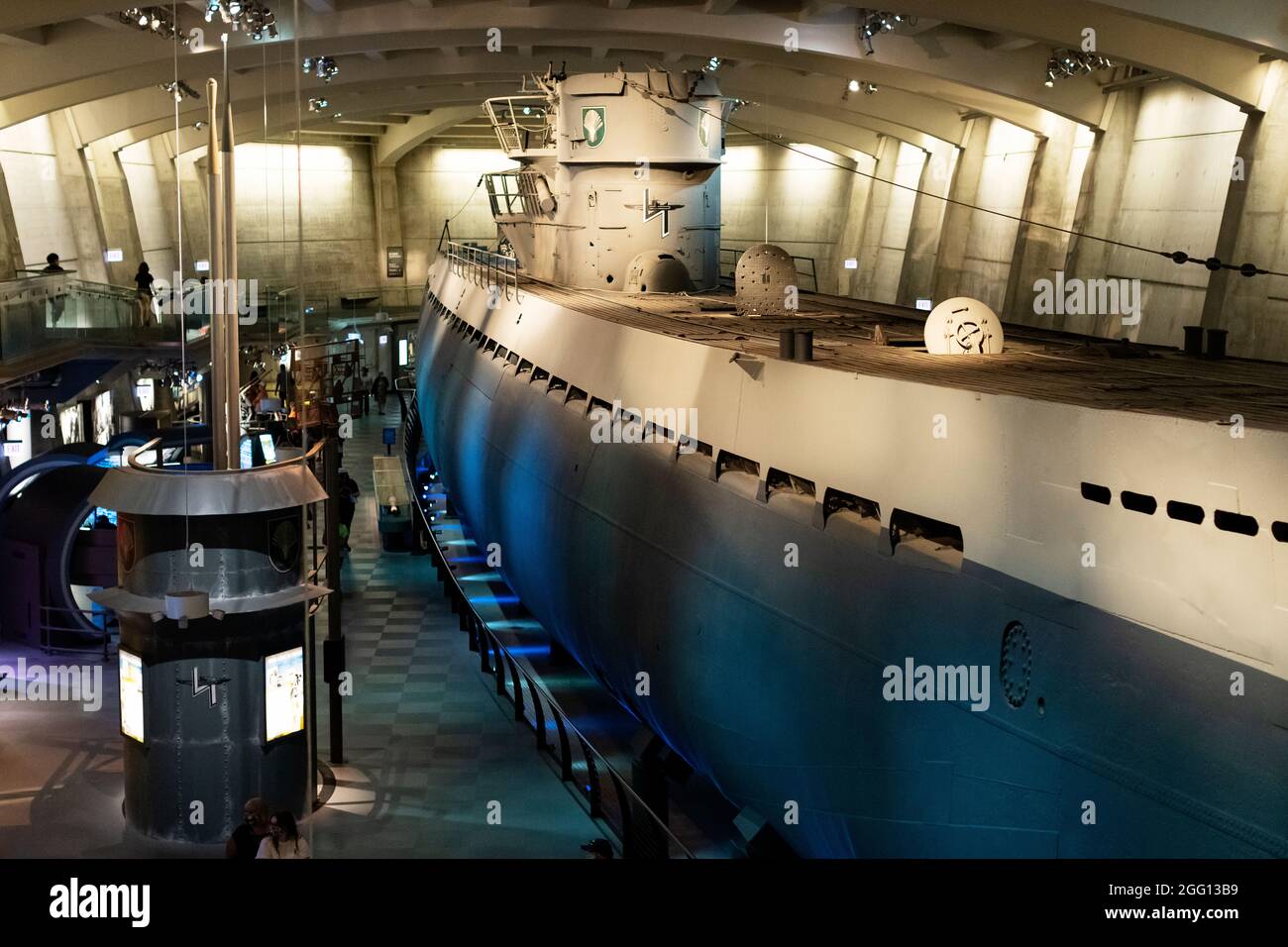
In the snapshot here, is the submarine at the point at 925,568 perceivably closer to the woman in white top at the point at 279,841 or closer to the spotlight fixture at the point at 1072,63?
the woman in white top at the point at 279,841

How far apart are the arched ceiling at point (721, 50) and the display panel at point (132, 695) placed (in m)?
6.73

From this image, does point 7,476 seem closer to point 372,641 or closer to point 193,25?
point 372,641

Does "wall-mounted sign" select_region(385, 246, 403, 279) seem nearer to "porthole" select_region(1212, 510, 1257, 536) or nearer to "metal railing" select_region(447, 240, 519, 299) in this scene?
"metal railing" select_region(447, 240, 519, 299)

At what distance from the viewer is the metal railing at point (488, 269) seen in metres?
17.0

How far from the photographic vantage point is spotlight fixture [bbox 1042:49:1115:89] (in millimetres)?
18328

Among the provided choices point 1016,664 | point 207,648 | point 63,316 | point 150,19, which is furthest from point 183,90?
point 1016,664

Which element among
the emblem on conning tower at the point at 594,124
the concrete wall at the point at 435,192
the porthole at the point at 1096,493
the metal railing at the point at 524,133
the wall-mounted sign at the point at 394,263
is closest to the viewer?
the porthole at the point at 1096,493

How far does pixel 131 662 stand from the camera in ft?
29.5

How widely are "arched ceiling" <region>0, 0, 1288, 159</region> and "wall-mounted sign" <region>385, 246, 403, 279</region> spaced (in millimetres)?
15951

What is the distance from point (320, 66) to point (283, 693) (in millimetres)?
18472

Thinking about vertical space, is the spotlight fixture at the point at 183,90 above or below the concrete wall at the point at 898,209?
above
